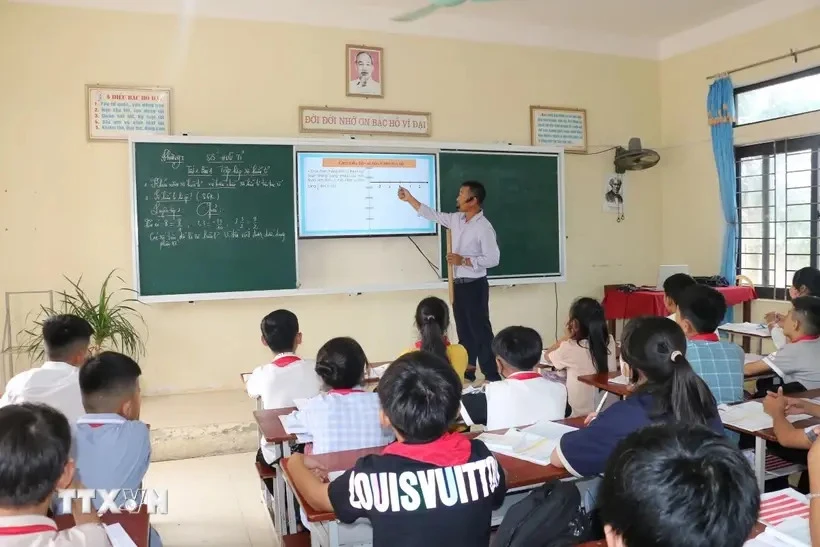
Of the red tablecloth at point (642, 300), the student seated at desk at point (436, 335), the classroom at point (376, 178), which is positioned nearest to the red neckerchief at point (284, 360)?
the student seated at desk at point (436, 335)

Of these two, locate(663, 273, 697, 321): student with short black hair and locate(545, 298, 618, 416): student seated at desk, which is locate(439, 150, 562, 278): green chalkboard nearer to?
locate(663, 273, 697, 321): student with short black hair

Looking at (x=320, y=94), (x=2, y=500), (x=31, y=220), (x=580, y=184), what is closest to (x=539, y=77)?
(x=580, y=184)

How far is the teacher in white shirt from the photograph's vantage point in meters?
4.92

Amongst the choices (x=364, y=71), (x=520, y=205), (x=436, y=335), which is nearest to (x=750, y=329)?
(x=520, y=205)

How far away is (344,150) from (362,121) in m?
0.34

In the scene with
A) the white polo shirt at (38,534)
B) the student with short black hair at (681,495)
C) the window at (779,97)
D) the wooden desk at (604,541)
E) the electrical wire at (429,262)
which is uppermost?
the window at (779,97)

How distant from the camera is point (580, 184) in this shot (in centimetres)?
620

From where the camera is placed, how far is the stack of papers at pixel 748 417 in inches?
89.9

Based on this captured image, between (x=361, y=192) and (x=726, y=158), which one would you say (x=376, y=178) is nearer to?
(x=361, y=192)

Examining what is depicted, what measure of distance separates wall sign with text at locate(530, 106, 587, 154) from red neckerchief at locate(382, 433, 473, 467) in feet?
15.8

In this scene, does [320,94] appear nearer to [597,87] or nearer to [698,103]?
[597,87]

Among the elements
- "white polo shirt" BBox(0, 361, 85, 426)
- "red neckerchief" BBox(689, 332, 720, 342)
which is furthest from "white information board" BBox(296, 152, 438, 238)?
"red neckerchief" BBox(689, 332, 720, 342)

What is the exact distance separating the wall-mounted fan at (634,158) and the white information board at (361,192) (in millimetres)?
1945

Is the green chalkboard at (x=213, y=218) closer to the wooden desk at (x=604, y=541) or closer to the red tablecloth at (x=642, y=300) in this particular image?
the red tablecloth at (x=642, y=300)
